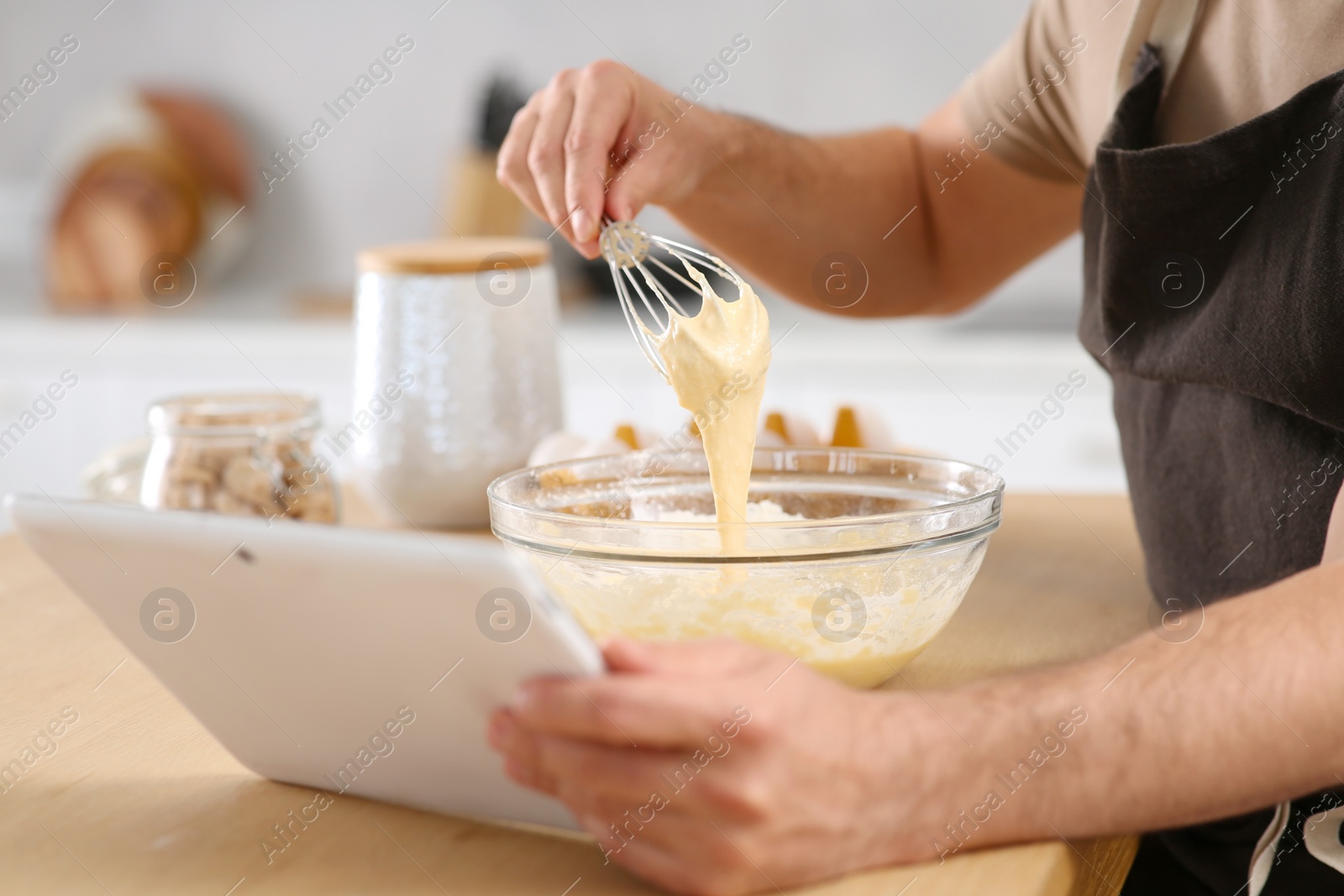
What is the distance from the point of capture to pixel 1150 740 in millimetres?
514

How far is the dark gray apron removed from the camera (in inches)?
29.0

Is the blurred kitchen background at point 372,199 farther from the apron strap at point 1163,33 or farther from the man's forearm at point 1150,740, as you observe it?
the man's forearm at point 1150,740

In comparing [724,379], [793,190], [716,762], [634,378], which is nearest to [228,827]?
[716,762]

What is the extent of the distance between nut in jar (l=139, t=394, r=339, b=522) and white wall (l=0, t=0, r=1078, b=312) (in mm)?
1842

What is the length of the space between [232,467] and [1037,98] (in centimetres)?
75

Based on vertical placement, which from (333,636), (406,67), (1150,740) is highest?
(406,67)

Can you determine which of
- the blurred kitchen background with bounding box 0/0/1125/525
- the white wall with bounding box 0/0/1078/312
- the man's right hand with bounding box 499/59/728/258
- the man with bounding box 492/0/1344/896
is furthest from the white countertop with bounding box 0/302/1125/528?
the man's right hand with bounding box 499/59/728/258

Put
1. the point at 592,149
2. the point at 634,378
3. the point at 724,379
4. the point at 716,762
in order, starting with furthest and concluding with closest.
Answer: the point at 634,378 → the point at 592,149 → the point at 724,379 → the point at 716,762

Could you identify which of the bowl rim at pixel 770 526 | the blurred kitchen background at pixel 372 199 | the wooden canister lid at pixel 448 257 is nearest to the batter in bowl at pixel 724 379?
the bowl rim at pixel 770 526

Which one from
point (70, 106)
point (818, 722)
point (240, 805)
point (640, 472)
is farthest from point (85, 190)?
point (818, 722)

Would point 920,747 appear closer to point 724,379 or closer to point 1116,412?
point 724,379

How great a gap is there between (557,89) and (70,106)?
2.60m

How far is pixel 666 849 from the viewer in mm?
476

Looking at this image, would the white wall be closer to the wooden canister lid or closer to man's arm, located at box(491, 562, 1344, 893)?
the wooden canister lid
